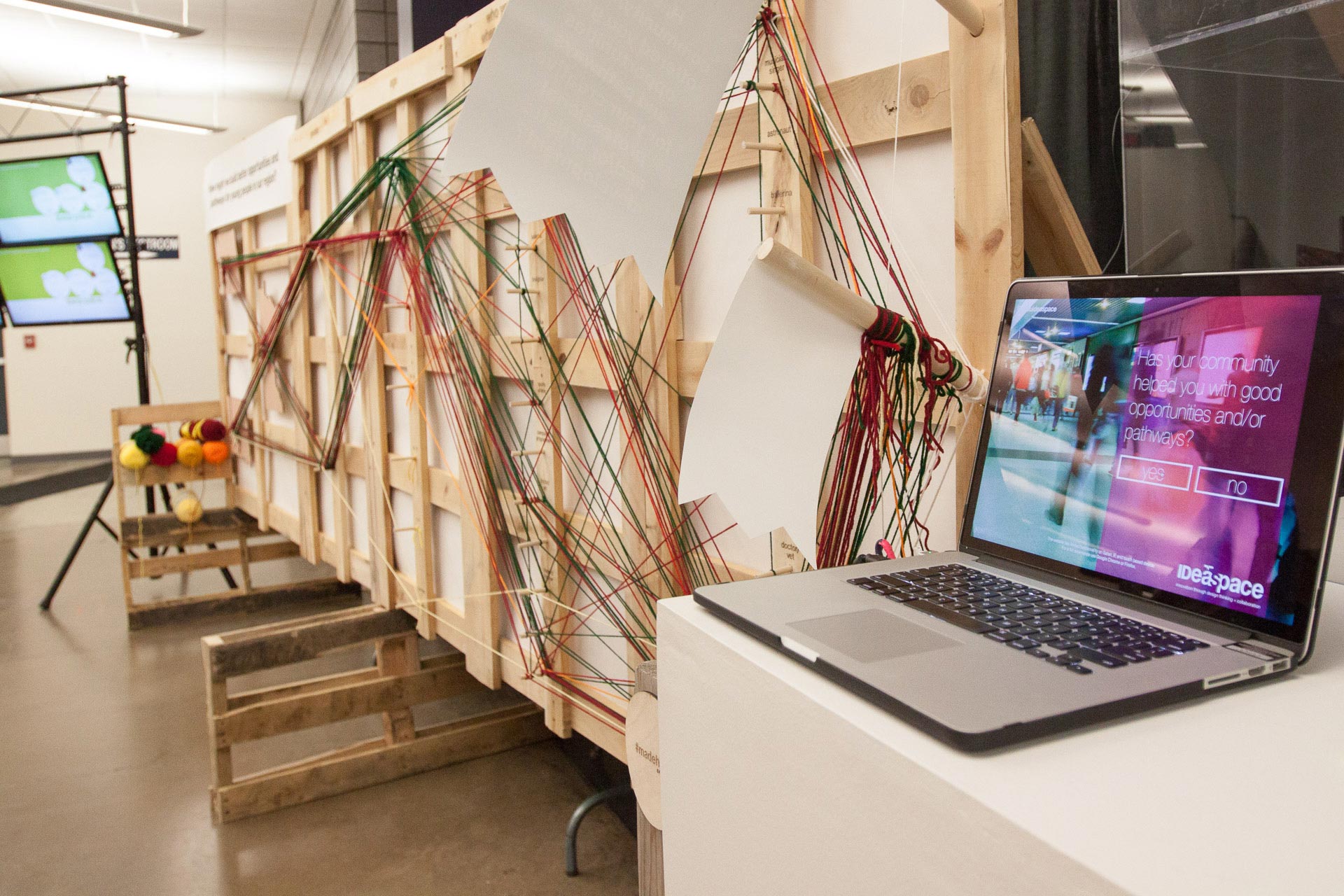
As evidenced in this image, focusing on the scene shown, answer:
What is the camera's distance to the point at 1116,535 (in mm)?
713

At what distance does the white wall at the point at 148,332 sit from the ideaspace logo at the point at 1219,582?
31.0 ft

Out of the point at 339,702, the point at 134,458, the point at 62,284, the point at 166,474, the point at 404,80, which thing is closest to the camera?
the point at 404,80

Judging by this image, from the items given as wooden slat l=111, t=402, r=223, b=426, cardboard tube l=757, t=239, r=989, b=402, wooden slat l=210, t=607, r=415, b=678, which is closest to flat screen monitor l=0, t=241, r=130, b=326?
wooden slat l=111, t=402, r=223, b=426

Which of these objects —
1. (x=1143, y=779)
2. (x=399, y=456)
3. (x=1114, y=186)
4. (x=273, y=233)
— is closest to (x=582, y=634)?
(x=399, y=456)

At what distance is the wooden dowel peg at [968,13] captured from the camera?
919 millimetres

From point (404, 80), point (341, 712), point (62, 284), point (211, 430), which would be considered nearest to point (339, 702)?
point (341, 712)

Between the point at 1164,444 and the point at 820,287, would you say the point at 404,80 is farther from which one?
the point at 1164,444

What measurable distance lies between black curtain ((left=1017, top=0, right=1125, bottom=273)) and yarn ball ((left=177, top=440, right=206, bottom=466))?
378 cm

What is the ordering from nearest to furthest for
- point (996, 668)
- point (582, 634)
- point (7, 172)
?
1. point (996, 668)
2. point (582, 634)
3. point (7, 172)

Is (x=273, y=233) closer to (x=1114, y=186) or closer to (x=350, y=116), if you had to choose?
(x=350, y=116)

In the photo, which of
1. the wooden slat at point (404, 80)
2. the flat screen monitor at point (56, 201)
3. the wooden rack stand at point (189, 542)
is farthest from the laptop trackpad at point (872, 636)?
the flat screen monitor at point (56, 201)

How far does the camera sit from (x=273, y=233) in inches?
143

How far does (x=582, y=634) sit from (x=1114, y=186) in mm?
1261

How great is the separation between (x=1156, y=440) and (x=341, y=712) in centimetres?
236
